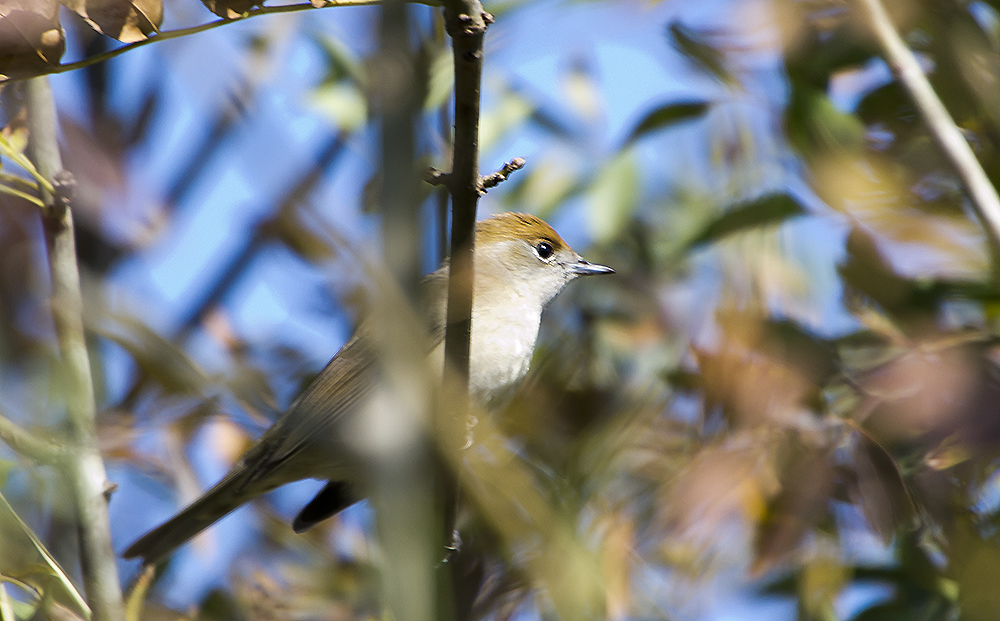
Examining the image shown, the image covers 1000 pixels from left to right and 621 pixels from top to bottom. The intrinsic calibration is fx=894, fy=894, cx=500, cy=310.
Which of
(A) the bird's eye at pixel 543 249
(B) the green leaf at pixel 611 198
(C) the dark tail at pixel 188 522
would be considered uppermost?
(B) the green leaf at pixel 611 198

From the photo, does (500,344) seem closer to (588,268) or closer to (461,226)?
(588,268)

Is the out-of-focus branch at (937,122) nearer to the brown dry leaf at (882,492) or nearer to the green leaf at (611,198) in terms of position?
the brown dry leaf at (882,492)

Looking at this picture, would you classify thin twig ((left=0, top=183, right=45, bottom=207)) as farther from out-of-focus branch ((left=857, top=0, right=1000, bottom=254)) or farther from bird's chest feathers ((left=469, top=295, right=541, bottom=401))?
out-of-focus branch ((left=857, top=0, right=1000, bottom=254))

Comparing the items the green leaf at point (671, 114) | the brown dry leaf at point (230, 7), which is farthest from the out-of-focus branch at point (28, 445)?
the green leaf at point (671, 114)

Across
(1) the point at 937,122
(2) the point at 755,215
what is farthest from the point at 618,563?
(1) the point at 937,122

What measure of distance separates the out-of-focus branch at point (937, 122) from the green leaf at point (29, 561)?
2548 millimetres

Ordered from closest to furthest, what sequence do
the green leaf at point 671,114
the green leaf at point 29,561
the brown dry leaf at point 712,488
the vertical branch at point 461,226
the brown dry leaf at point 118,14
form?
the vertical branch at point 461,226
the brown dry leaf at point 118,14
the green leaf at point 29,561
the brown dry leaf at point 712,488
the green leaf at point 671,114

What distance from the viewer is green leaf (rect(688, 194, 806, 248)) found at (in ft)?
9.71

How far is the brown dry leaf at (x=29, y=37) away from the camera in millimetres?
1771

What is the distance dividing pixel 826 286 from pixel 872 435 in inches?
26.2

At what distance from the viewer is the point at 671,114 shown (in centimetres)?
342

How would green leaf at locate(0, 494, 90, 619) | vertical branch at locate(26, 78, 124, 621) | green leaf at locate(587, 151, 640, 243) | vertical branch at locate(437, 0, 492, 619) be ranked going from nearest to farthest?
vertical branch at locate(437, 0, 492, 619) → green leaf at locate(0, 494, 90, 619) → vertical branch at locate(26, 78, 124, 621) → green leaf at locate(587, 151, 640, 243)

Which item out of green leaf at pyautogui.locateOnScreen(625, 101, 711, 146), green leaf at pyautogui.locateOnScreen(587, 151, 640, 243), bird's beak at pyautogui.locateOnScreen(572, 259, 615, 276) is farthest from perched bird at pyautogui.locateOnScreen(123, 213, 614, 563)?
green leaf at pyautogui.locateOnScreen(625, 101, 711, 146)

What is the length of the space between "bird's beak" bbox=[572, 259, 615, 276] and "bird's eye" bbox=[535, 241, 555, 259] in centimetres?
15
